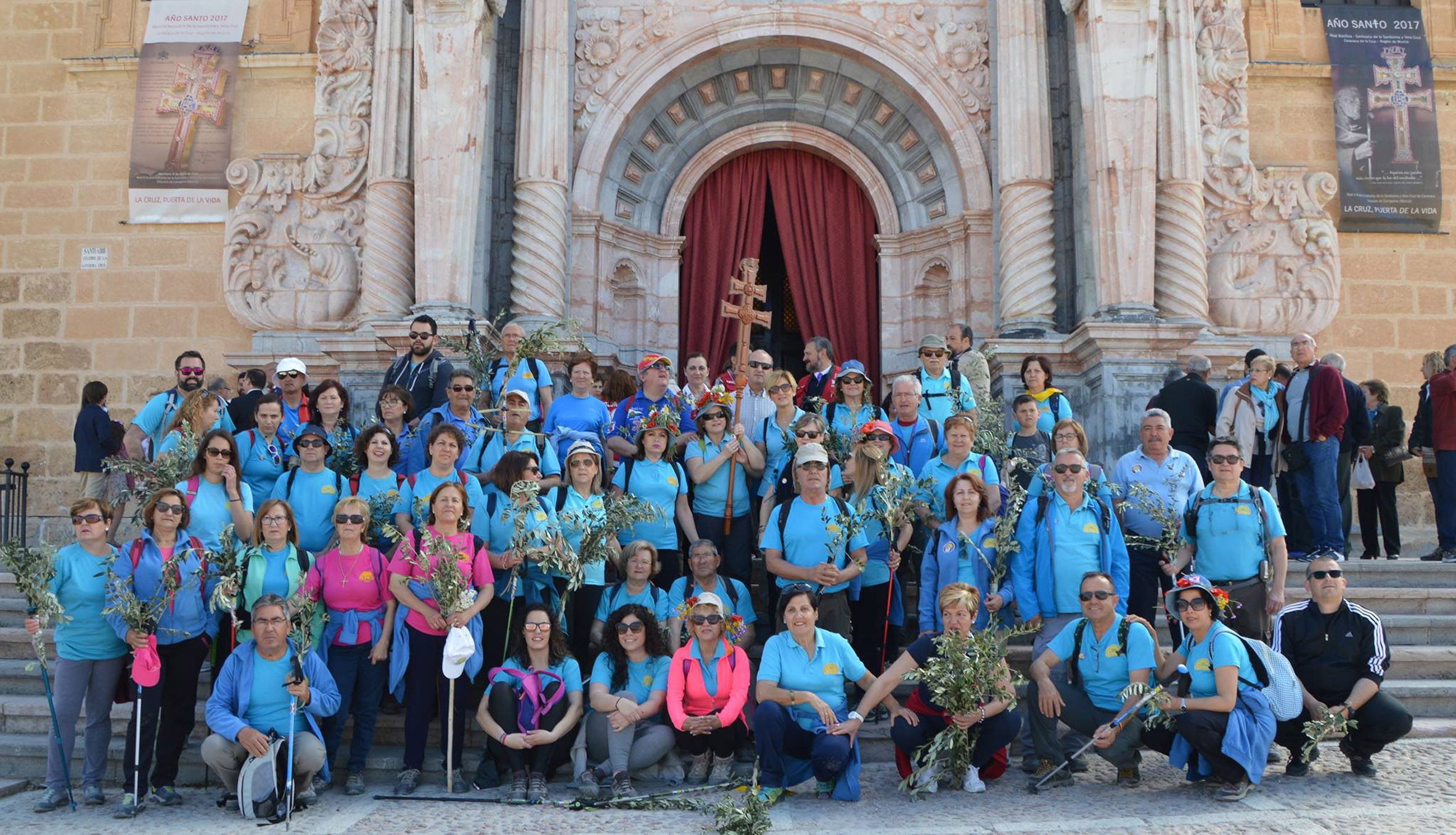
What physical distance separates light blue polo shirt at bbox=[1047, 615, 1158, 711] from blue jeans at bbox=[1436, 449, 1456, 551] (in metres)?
4.42

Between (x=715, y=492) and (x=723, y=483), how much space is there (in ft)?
0.26

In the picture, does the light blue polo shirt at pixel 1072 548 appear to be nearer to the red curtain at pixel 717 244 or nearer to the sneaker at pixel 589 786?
the sneaker at pixel 589 786

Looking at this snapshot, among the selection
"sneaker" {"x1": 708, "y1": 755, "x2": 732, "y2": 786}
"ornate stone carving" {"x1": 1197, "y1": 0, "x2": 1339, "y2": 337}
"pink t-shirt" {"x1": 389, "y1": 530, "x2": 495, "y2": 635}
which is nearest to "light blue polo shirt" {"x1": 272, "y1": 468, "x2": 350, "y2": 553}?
"pink t-shirt" {"x1": 389, "y1": 530, "x2": 495, "y2": 635}

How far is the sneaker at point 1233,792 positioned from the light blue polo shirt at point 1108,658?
622 millimetres

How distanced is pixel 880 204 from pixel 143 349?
308 inches

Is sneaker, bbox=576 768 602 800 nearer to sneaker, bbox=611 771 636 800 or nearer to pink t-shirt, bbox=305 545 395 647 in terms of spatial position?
sneaker, bbox=611 771 636 800

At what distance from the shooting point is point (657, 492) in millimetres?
7992

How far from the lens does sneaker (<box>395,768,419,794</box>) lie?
665 cm

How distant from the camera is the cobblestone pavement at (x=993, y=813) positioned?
5.75 metres

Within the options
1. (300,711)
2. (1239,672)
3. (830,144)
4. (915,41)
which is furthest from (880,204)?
(300,711)

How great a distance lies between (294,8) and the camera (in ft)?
43.9

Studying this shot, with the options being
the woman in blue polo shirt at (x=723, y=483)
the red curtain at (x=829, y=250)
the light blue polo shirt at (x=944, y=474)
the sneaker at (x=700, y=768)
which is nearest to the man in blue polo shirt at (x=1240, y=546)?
the light blue polo shirt at (x=944, y=474)

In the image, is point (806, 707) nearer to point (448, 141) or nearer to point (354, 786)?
point (354, 786)

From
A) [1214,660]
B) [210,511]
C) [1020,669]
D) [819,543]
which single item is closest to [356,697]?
[210,511]
